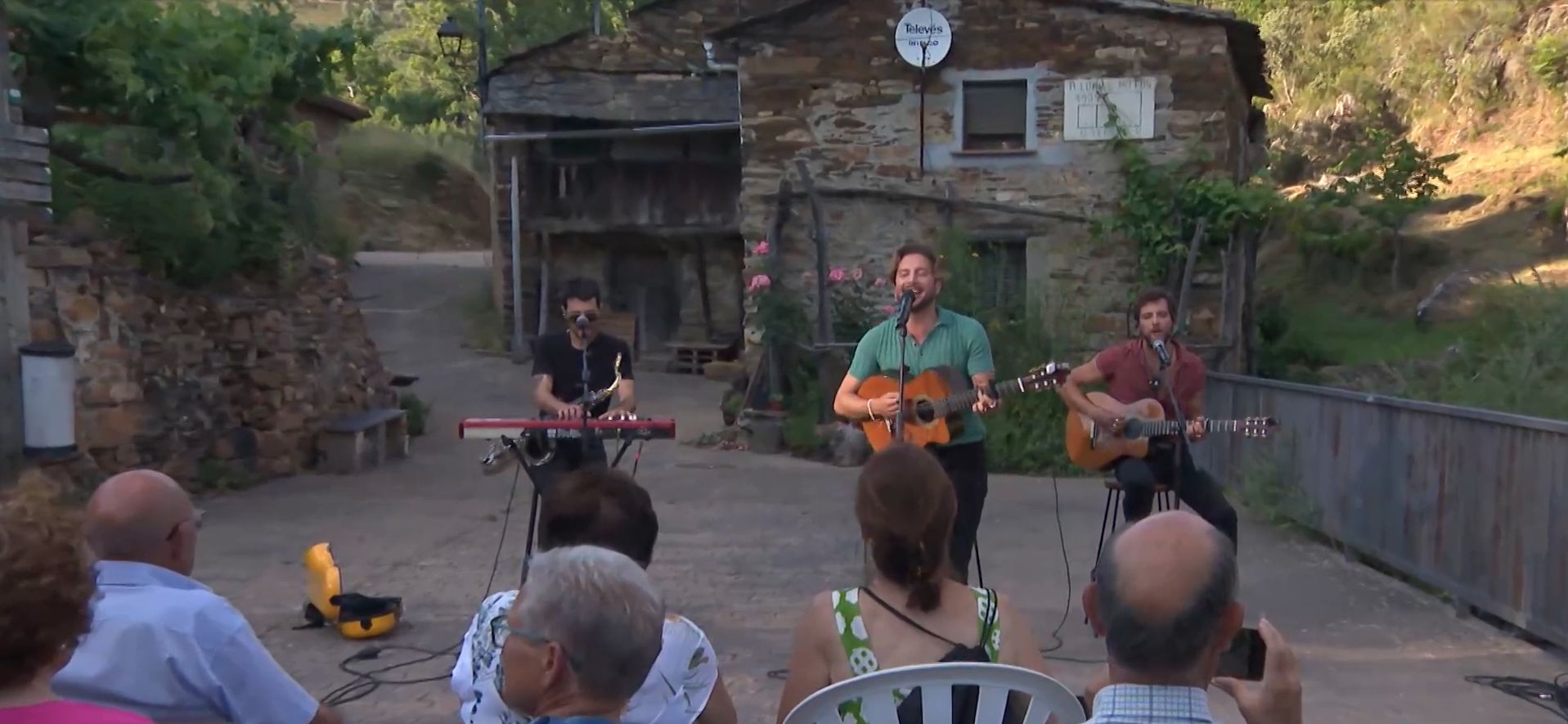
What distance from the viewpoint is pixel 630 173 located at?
21.9 metres

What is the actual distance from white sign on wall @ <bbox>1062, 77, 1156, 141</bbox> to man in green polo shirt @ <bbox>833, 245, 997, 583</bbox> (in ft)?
29.4

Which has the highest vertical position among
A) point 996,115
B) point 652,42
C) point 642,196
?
point 652,42

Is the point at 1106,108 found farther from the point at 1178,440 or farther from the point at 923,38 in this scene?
the point at 1178,440

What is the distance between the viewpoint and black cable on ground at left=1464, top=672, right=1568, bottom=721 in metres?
4.95

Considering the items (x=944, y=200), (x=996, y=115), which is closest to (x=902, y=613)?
(x=944, y=200)

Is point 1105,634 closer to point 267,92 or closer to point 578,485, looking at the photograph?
point 578,485

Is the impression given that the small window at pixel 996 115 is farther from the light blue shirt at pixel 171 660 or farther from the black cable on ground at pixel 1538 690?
the light blue shirt at pixel 171 660

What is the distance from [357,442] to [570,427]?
6.80 meters

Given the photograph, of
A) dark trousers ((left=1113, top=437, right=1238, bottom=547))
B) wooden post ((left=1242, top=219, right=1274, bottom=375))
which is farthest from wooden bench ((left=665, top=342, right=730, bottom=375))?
dark trousers ((left=1113, top=437, right=1238, bottom=547))

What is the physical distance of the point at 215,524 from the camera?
8.99 m

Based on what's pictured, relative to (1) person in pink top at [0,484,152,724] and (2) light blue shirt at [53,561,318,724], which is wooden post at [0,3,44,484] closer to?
(2) light blue shirt at [53,561,318,724]

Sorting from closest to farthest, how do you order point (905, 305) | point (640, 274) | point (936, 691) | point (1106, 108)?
1. point (936, 691)
2. point (905, 305)
3. point (1106, 108)
4. point (640, 274)

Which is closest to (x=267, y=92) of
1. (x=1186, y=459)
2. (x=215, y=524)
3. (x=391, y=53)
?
(x=215, y=524)

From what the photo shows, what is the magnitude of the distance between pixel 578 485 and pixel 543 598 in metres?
1.03
